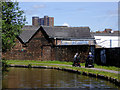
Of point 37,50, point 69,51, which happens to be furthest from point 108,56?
point 37,50

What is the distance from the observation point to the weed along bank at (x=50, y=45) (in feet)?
147

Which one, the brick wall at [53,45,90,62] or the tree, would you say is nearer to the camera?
the tree

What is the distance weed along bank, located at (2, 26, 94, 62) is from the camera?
44875 millimetres

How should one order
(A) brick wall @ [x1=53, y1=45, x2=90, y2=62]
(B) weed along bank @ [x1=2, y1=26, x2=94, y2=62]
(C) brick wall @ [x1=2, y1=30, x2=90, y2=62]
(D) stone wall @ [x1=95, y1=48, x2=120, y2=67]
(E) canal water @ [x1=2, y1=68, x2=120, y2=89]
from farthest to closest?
(C) brick wall @ [x1=2, y1=30, x2=90, y2=62], (B) weed along bank @ [x1=2, y1=26, x2=94, y2=62], (A) brick wall @ [x1=53, y1=45, x2=90, y2=62], (D) stone wall @ [x1=95, y1=48, x2=120, y2=67], (E) canal water @ [x1=2, y1=68, x2=120, y2=89]

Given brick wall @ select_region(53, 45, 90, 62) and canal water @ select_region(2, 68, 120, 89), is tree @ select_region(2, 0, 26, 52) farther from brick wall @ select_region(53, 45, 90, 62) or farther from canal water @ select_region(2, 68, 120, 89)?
brick wall @ select_region(53, 45, 90, 62)

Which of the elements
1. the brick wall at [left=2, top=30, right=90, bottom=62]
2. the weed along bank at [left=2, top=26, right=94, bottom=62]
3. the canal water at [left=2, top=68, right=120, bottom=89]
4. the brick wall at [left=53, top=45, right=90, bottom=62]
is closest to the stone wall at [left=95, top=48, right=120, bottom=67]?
the brick wall at [left=53, top=45, right=90, bottom=62]

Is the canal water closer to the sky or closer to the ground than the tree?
closer to the ground

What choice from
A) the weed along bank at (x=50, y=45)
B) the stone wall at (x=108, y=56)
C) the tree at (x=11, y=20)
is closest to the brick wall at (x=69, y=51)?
the weed along bank at (x=50, y=45)

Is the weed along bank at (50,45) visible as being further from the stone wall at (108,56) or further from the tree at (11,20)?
the tree at (11,20)

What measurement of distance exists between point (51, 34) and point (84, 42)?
6.45 metres

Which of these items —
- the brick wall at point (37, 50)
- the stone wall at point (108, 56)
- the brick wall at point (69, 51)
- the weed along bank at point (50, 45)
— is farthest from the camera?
the brick wall at point (37, 50)

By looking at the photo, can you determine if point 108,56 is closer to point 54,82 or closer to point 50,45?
point 50,45

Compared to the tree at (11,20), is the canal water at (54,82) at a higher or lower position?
lower

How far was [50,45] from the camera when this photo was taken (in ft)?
160
